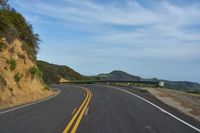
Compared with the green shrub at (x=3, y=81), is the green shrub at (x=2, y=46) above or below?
above

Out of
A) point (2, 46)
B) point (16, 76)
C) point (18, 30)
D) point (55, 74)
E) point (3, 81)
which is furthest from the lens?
point (55, 74)

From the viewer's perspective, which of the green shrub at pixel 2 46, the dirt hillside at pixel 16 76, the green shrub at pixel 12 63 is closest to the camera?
the dirt hillside at pixel 16 76

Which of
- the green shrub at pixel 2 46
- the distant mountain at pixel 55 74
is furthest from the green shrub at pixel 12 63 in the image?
the distant mountain at pixel 55 74

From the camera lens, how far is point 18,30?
4372cm

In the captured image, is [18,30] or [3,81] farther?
[18,30]

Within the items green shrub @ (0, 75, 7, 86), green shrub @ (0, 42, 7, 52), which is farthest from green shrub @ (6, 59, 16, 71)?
green shrub @ (0, 75, 7, 86)

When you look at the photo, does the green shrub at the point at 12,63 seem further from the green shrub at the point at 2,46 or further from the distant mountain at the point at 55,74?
the distant mountain at the point at 55,74

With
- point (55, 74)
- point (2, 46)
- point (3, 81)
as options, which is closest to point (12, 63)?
point (2, 46)

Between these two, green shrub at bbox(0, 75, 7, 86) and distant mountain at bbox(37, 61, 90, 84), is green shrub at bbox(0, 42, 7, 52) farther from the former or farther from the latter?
distant mountain at bbox(37, 61, 90, 84)

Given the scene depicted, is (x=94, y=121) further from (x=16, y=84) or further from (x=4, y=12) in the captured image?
(x=4, y=12)

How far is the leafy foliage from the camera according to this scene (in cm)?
3609

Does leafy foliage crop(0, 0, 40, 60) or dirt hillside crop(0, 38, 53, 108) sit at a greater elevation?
leafy foliage crop(0, 0, 40, 60)

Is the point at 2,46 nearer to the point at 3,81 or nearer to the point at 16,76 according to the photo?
the point at 16,76

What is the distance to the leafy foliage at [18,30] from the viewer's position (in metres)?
36.1
